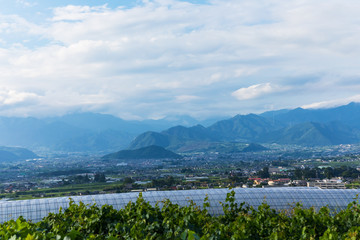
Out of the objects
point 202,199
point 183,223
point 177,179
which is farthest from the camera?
point 177,179

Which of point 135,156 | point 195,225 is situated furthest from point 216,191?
point 135,156

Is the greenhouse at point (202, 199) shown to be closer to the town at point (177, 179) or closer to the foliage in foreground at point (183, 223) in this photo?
the town at point (177, 179)

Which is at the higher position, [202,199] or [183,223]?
[183,223]

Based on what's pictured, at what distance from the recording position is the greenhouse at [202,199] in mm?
23016

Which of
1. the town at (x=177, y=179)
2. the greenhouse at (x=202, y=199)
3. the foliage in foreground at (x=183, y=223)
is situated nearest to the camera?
the foliage in foreground at (x=183, y=223)

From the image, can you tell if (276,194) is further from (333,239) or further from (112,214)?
(333,239)

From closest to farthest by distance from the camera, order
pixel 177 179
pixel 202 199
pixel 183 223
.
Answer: pixel 183 223
pixel 202 199
pixel 177 179

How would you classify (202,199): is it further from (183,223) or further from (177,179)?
(177,179)

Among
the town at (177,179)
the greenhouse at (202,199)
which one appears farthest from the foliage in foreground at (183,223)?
the greenhouse at (202,199)

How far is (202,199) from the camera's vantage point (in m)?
24.8

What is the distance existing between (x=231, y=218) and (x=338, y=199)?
723 inches

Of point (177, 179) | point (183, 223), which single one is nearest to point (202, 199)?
point (183, 223)

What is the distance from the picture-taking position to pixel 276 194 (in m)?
25.4

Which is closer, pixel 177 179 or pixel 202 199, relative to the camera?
pixel 202 199
